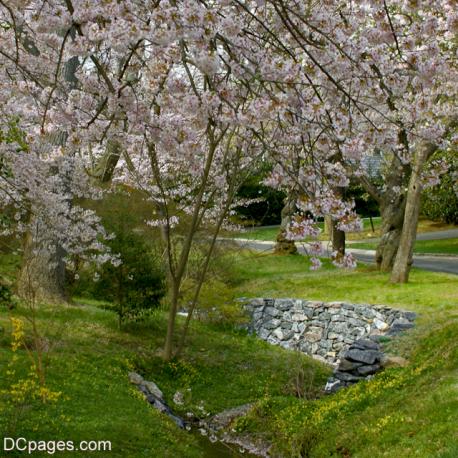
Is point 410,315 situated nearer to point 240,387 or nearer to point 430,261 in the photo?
point 240,387

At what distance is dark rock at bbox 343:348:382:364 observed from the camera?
12.3m

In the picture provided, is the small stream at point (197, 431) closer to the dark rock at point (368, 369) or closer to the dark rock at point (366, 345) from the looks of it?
the dark rock at point (368, 369)

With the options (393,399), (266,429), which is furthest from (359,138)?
(266,429)

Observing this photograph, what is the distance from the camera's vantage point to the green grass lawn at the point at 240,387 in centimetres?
755

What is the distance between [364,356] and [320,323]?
382 cm

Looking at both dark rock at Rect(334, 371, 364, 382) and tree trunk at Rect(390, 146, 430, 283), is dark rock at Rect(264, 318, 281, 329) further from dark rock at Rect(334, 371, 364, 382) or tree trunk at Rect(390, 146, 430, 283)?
dark rock at Rect(334, 371, 364, 382)

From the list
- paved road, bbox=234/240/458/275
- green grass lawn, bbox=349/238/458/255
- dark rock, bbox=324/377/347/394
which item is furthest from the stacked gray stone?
green grass lawn, bbox=349/238/458/255

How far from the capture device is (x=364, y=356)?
1238 centimetres

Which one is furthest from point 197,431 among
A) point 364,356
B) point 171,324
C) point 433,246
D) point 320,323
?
point 433,246

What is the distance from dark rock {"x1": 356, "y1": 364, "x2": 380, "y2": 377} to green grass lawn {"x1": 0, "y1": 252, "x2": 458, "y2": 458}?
59cm

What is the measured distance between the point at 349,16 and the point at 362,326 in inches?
402

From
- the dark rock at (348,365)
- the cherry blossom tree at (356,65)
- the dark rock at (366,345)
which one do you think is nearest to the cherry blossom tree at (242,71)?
the cherry blossom tree at (356,65)

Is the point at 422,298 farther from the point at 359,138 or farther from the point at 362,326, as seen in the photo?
the point at 359,138

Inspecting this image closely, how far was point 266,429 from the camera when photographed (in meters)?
10.2
